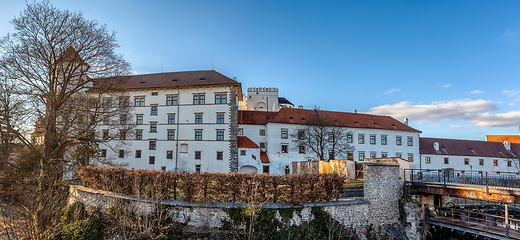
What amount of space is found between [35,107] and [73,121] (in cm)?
197

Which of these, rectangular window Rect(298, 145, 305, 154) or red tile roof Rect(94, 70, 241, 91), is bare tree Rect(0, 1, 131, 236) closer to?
red tile roof Rect(94, 70, 241, 91)

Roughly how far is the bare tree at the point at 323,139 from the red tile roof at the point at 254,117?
483 cm

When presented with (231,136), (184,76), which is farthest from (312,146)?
(184,76)

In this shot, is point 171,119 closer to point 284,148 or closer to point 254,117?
point 254,117

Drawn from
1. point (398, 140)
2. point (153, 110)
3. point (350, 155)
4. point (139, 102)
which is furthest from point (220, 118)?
point (398, 140)

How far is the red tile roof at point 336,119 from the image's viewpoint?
39344 millimetres

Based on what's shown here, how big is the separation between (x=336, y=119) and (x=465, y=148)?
2118 cm

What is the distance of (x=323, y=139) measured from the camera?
37.8 meters

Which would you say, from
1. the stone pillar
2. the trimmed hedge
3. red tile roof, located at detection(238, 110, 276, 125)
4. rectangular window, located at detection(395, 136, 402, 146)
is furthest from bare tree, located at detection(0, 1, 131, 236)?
rectangular window, located at detection(395, 136, 402, 146)

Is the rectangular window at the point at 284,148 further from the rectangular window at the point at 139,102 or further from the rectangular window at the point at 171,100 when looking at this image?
the rectangular window at the point at 139,102

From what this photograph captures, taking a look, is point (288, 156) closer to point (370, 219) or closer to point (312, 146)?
point (312, 146)

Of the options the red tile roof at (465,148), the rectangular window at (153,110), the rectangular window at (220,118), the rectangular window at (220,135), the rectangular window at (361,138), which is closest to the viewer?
the rectangular window at (220,135)

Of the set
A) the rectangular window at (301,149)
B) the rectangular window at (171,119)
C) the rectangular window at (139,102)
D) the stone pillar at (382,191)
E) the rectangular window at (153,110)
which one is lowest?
the stone pillar at (382,191)

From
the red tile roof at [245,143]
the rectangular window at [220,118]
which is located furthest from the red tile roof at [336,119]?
the rectangular window at [220,118]
